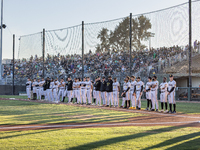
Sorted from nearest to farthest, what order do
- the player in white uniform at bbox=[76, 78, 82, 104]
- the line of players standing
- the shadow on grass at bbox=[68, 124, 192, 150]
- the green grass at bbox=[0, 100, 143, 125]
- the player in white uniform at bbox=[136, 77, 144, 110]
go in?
1. the shadow on grass at bbox=[68, 124, 192, 150]
2. the green grass at bbox=[0, 100, 143, 125]
3. the line of players standing
4. the player in white uniform at bbox=[136, 77, 144, 110]
5. the player in white uniform at bbox=[76, 78, 82, 104]

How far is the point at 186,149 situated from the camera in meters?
5.82

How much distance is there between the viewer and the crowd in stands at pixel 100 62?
2763 centimetres

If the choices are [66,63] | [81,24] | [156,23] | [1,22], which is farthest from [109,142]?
[1,22]

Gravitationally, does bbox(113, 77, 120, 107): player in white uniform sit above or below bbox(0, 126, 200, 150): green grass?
above

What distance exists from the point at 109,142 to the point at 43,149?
1.49 m

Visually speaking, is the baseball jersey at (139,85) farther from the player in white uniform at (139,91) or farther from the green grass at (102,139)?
the green grass at (102,139)

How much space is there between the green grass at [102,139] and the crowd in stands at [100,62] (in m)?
18.2

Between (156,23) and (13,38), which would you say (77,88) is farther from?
(13,38)

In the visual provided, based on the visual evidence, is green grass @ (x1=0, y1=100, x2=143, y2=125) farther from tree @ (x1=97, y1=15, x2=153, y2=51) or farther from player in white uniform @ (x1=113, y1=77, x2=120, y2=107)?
tree @ (x1=97, y1=15, x2=153, y2=51)

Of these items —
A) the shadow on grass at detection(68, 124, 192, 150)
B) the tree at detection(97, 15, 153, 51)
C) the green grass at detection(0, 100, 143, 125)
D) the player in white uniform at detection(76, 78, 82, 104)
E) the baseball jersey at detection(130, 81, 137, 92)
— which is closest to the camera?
the shadow on grass at detection(68, 124, 192, 150)

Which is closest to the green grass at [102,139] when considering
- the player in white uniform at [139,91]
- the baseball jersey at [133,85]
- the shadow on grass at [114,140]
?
the shadow on grass at [114,140]

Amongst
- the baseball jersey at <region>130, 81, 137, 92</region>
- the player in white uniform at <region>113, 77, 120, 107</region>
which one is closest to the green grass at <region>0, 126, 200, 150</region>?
the baseball jersey at <region>130, 81, 137, 92</region>

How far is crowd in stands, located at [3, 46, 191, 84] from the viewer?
27.6 metres

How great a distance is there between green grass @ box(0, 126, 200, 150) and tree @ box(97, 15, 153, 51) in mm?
17908
